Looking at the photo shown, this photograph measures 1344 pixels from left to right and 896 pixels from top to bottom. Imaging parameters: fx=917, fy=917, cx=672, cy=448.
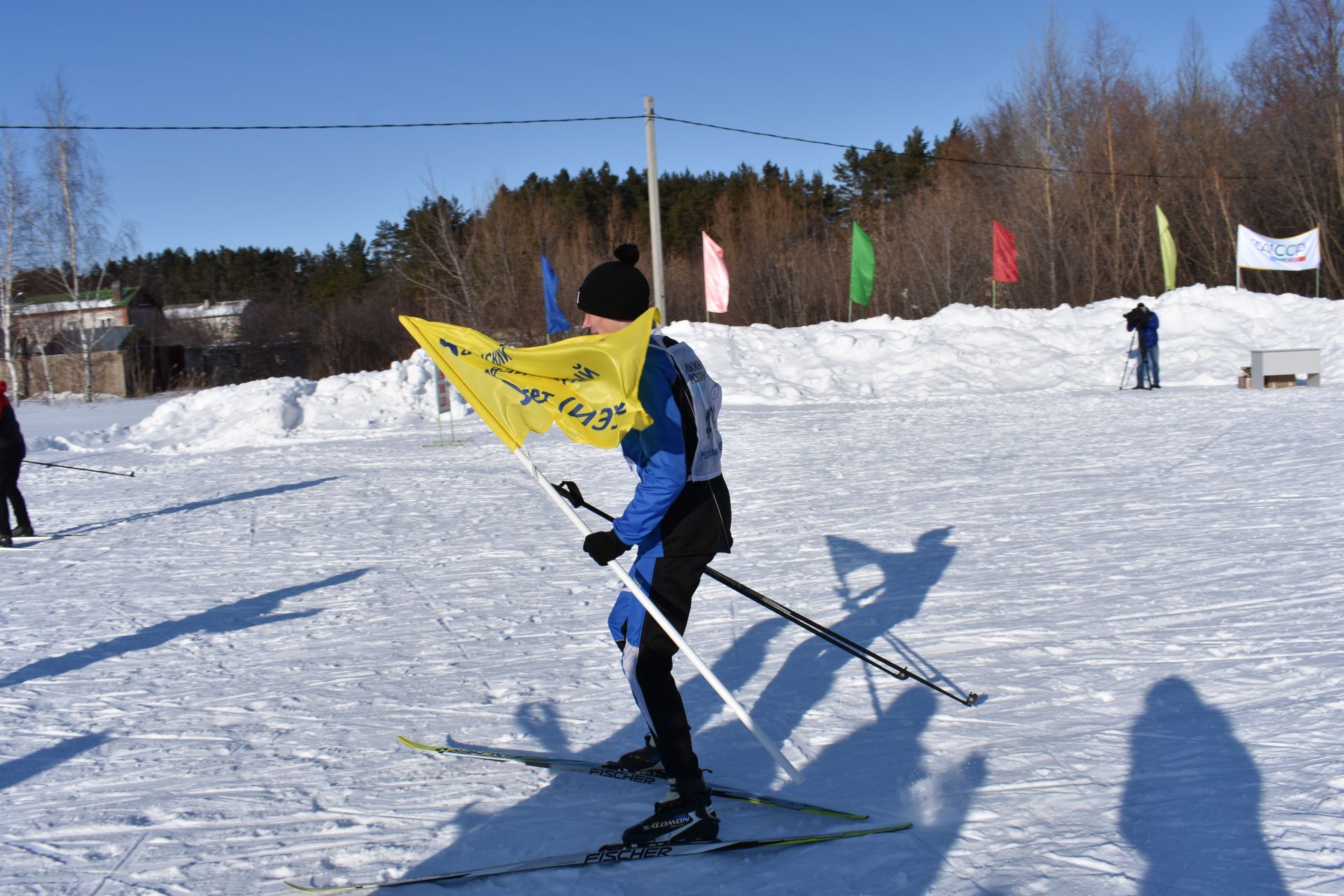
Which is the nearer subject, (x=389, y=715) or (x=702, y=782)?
(x=702, y=782)

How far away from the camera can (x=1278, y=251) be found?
23.3 meters

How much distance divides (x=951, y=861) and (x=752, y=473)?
880 centimetres

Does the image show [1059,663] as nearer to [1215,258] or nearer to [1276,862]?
[1276,862]

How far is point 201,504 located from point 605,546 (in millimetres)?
10172

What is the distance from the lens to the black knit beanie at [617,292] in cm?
325

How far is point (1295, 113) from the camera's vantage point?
32688 mm

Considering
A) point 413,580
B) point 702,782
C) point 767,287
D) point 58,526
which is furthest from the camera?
point 767,287

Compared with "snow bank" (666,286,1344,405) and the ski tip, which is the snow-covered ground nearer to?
the ski tip

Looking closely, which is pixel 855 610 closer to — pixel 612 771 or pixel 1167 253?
pixel 612 771

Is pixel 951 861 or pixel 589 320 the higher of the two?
pixel 589 320

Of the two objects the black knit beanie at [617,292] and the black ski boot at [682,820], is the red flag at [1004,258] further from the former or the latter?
Result: the black ski boot at [682,820]

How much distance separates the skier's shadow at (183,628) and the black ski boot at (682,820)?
4142 mm

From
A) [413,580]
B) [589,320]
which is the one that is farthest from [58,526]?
[589,320]

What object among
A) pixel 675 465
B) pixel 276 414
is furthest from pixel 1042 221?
pixel 675 465
